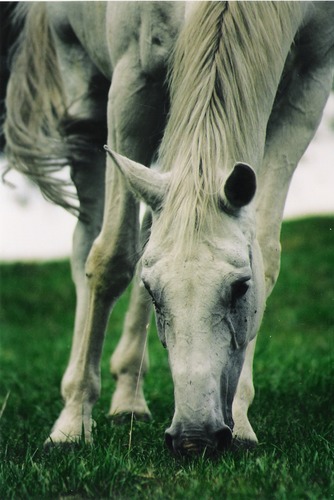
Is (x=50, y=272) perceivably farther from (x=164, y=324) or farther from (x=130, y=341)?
(x=164, y=324)

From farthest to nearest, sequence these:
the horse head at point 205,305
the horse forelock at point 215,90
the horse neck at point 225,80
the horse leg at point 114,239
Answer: the horse leg at point 114,239 → the horse neck at point 225,80 → the horse forelock at point 215,90 → the horse head at point 205,305

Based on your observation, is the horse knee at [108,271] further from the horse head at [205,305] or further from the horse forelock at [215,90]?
the horse head at [205,305]

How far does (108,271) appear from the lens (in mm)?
4453

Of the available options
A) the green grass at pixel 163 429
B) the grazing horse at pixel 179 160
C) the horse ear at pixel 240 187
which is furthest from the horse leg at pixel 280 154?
the horse ear at pixel 240 187

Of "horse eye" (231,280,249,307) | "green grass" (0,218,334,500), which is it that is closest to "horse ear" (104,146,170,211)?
"horse eye" (231,280,249,307)

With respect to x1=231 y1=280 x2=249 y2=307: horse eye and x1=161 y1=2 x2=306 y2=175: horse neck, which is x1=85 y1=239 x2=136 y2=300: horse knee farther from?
x1=231 y1=280 x2=249 y2=307: horse eye

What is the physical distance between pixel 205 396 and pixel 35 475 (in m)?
0.69

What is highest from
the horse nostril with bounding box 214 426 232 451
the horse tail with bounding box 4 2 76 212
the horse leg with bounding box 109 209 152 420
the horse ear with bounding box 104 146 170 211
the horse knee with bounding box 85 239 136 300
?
the horse ear with bounding box 104 146 170 211

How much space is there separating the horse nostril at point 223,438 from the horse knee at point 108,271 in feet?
5.27

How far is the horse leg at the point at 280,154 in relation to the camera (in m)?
3.89

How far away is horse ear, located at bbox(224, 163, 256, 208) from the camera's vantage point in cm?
307

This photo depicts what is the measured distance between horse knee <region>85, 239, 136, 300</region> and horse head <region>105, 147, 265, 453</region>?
117 cm

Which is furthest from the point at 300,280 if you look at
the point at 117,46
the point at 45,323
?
the point at 117,46

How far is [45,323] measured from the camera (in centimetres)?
1159
